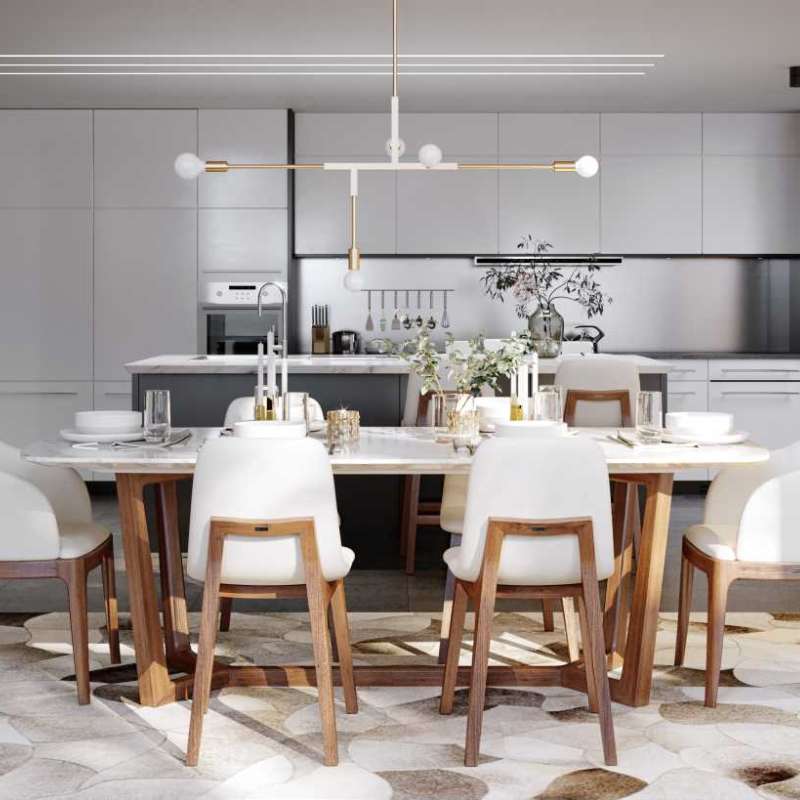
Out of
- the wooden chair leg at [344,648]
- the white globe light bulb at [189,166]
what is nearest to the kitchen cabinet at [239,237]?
the white globe light bulb at [189,166]


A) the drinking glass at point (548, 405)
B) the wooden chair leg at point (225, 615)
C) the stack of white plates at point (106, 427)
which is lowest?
the wooden chair leg at point (225, 615)

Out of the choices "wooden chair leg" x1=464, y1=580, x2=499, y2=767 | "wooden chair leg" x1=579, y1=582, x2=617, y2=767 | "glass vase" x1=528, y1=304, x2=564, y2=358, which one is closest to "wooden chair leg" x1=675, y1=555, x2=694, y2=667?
"wooden chair leg" x1=579, y1=582, x2=617, y2=767

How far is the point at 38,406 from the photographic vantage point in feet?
23.4

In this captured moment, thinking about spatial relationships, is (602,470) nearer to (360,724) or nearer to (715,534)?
(715,534)

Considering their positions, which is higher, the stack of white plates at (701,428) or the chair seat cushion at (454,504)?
the stack of white plates at (701,428)

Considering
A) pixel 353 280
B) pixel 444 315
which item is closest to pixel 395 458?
pixel 353 280

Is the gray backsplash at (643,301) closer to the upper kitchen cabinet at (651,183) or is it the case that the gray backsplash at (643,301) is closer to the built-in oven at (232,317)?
the upper kitchen cabinet at (651,183)

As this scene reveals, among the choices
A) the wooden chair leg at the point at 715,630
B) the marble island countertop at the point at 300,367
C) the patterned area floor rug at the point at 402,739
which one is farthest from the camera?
the marble island countertop at the point at 300,367

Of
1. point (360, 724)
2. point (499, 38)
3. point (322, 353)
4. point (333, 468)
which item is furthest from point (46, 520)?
point (322, 353)

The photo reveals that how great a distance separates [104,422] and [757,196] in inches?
202

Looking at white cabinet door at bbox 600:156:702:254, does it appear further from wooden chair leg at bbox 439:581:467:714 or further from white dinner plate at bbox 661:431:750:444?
wooden chair leg at bbox 439:581:467:714

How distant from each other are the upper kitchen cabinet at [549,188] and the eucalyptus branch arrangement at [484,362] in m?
3.79

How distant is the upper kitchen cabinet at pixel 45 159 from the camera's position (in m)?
7.01

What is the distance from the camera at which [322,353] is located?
7.31m
